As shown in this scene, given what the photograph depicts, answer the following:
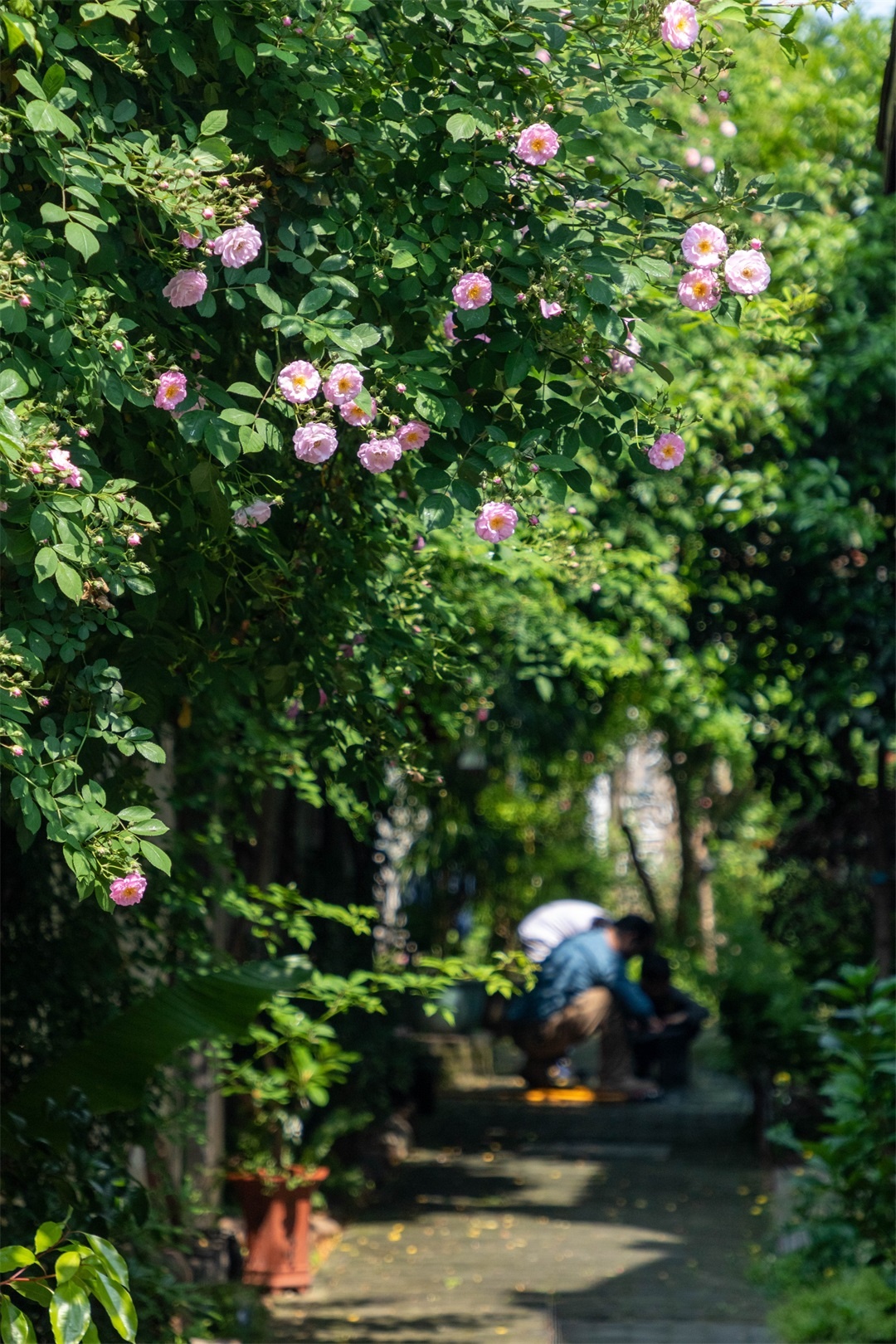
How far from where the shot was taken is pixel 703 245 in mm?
2965

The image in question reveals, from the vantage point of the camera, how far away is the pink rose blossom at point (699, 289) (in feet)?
9.79

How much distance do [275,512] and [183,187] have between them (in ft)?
2.99

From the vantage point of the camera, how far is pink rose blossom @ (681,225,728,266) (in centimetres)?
296

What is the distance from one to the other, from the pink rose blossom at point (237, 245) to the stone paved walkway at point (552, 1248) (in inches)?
208

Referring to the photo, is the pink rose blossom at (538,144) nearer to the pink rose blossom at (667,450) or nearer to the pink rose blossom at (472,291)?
the pink rose blossom at (472,291)

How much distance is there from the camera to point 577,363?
315 centimetres

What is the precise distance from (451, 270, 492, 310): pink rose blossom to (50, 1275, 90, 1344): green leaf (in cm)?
199

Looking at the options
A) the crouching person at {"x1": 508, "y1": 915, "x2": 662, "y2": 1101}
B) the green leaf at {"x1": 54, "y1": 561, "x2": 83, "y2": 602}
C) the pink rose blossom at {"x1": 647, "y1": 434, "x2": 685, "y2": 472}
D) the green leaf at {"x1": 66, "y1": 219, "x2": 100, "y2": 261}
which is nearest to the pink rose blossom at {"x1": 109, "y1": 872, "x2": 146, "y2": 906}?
the green leaf at {"x1": 54, "y1": 561, "x2": 83, "y2": 602}

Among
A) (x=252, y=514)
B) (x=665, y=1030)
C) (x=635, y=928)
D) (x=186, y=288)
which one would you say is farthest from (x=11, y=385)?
(x=665, y=1030)

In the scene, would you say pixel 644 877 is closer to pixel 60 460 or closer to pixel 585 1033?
pixel 585 1033

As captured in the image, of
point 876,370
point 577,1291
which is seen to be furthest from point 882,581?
point 577,1291

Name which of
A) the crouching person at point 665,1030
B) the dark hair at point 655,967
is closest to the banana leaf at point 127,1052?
the crouching person at point 665,1030

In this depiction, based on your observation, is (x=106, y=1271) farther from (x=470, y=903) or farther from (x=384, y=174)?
(x=470, y=903)

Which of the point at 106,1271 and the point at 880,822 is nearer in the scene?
the point at 106,1271
